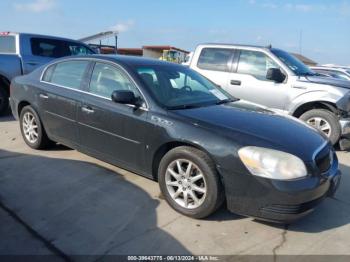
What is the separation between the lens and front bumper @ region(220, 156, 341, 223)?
3238 millimetres

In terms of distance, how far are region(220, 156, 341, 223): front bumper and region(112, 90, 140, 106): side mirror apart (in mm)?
1343

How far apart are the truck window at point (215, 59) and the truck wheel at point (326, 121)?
1.91 m

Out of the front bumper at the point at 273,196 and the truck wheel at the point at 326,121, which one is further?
the truck wheel at the point at 326,121

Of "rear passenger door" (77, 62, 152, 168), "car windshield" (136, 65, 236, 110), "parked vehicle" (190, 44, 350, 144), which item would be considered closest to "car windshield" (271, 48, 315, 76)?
"parked vehicle" (190, 44, 350, 144)

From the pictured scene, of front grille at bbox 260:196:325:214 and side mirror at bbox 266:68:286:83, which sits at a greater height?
side mirror at bbox 266:68:286:83

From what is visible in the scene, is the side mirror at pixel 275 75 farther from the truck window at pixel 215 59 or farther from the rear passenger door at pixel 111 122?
the rear passenger door at pixel 111 122

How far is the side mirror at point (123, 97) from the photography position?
407 centimetres

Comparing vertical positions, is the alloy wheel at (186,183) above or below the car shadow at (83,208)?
above

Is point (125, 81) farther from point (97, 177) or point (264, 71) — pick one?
point (264, 71)

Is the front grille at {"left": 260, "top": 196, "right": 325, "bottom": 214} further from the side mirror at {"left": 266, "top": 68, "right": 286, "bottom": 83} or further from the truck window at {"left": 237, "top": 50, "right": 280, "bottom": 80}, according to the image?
the truck window at {"left": 237, "top": 50, "right": 280, "bottom": 80}

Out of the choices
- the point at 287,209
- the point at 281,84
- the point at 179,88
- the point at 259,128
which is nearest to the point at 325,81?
the point at 281,84

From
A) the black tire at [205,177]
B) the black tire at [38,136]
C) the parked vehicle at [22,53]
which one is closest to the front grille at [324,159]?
the black tire at [205,177]

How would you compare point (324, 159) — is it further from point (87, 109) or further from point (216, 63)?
point (216, 63)

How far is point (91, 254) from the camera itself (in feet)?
10.1
